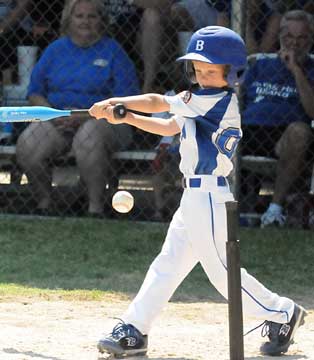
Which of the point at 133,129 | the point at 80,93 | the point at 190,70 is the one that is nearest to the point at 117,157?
the point at 133,129

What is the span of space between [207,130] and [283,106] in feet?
11.5

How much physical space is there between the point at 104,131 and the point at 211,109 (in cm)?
356

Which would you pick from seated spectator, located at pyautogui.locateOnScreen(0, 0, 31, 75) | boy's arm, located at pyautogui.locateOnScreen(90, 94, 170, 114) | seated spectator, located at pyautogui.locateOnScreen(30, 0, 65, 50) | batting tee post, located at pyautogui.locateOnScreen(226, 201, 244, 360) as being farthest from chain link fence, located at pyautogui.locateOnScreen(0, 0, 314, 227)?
batting tee post, located at pyautogui.locateOnScreen(226, 201, 244, 360)

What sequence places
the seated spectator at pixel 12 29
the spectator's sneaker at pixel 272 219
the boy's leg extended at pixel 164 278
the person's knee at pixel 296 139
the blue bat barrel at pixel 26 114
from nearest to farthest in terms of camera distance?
1. the boy's leg extended at pixel 164 278
2. the blue bat barrel at pixel 26 114
3. the person's knee at pixel 296 139
4. the spectator's sneaker at pixel 272 219
5. the seated spectator at pixel 12 29

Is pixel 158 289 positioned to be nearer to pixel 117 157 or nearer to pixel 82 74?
pixel 117 157

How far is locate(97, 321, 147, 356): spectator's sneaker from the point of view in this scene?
4723 mm

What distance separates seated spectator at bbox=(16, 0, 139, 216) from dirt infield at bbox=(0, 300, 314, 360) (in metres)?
2.42

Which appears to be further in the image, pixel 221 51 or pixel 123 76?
pixel 123 76

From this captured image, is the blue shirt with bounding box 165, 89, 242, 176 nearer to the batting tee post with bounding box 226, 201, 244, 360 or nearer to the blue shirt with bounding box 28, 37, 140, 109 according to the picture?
the batting tee post with bounding box 226, 201, 244, 360

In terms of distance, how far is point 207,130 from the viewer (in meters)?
4.67

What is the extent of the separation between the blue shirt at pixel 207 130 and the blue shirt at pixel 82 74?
3.61 meters

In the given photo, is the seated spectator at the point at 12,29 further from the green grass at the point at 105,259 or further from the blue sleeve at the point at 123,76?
the green grass at the point at 105,259

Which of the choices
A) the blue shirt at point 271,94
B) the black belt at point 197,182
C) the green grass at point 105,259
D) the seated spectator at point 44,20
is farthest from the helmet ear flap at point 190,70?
the seated spectator at point 44,20

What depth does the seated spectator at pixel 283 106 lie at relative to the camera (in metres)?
7.90
